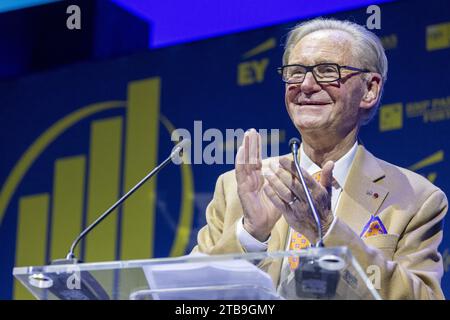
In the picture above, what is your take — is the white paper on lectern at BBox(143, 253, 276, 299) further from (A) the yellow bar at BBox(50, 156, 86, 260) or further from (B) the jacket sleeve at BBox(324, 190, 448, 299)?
(A) the yellow bar at BBox(50, 156, 86, 260)

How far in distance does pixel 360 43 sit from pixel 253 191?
27.2 inches

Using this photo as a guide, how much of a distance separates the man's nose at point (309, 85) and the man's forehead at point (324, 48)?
0.19ft

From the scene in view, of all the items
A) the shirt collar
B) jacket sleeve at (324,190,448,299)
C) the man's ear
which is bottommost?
jacket sleeve at (324,190,448,299)

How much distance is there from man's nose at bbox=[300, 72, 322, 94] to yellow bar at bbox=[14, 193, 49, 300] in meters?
2.16

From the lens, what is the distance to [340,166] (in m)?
2.89

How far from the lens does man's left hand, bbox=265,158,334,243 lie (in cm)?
226

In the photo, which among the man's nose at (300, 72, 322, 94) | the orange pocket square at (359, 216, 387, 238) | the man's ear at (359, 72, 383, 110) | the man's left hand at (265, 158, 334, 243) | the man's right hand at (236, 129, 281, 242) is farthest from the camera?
the man's ear at (359, 72, 383, 110)

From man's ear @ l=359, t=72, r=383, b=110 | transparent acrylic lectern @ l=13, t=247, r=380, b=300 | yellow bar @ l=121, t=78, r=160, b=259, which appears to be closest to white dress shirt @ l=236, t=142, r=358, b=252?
man's ear @ l=359, t=72, r=383, b=110

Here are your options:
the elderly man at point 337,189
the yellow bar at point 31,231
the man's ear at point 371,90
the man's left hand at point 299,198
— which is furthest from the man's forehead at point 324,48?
the yellow bar at point 31,231

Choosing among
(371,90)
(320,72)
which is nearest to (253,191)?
(320,72)

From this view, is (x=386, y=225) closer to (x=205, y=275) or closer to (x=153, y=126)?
(x=205, y=275)

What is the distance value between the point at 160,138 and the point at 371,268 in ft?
7.20
